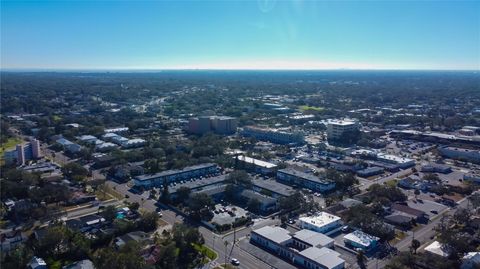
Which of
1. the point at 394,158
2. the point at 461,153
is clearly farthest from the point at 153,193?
the point at 461,153

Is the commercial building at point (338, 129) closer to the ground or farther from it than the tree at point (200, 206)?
farther from it

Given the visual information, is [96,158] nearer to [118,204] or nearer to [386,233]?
[118,204]

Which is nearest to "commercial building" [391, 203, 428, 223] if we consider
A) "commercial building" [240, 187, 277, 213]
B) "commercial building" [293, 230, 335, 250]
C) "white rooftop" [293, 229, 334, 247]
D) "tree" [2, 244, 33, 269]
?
"commercial building" [293, 230, 335, 250]

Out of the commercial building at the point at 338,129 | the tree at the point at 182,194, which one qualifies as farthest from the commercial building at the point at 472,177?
the tree at the point at 182,194

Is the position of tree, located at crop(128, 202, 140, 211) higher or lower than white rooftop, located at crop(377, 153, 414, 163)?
lower

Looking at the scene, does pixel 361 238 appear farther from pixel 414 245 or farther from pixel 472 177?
pixel 472 177

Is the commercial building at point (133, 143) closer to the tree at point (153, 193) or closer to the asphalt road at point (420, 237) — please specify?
the tree at point (153, 193)

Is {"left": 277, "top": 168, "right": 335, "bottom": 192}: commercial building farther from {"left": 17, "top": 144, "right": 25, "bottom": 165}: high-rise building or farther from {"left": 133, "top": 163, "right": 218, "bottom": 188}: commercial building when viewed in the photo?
{"left": 17, "top": 144, "right": 25, "bottom": 165}: high-rise building

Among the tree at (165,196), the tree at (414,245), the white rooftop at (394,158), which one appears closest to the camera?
the tree at (414,245)
